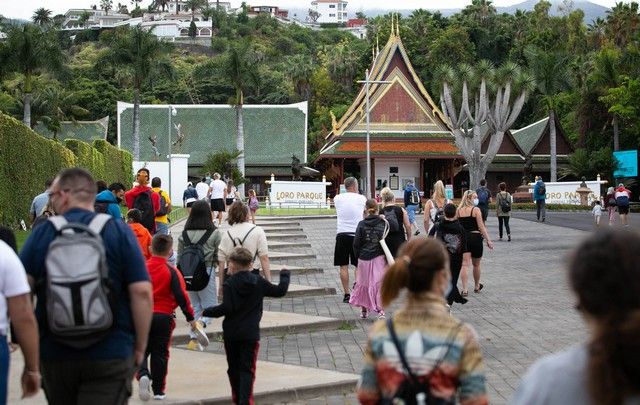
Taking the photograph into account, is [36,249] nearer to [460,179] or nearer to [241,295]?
[241,295]

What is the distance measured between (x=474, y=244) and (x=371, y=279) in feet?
11.3

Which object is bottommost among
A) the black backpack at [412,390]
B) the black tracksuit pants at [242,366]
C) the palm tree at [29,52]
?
the black tracksuit pants at [242,366]

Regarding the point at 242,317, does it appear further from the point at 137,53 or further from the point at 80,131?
the point at 80,131

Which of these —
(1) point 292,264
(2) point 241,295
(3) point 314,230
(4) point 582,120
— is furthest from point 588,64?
(2) point 241,295

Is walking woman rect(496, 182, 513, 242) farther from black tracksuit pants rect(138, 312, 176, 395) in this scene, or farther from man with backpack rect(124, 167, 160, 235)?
black tracksuit pants rect(138, 312, 176, 395)

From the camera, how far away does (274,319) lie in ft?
47.4

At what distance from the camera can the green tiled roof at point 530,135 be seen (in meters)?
76.4

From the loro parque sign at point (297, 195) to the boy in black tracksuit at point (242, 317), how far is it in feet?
151

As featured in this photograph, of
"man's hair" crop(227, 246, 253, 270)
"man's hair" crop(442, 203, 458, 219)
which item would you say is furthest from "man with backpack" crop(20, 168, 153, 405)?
"man's hair" crop(442, 203, 458, 219)

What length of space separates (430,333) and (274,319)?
31.5ft

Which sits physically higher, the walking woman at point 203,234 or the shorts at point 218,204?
the walking woman at point 203,234

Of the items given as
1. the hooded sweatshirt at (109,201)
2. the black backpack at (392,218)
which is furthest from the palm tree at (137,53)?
the hooded sweatshirt at (109,201)

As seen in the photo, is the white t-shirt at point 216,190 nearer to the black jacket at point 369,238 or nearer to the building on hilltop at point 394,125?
the black jacket at point 369,238

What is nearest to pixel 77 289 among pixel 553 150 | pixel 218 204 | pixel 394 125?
pixel 218 204
